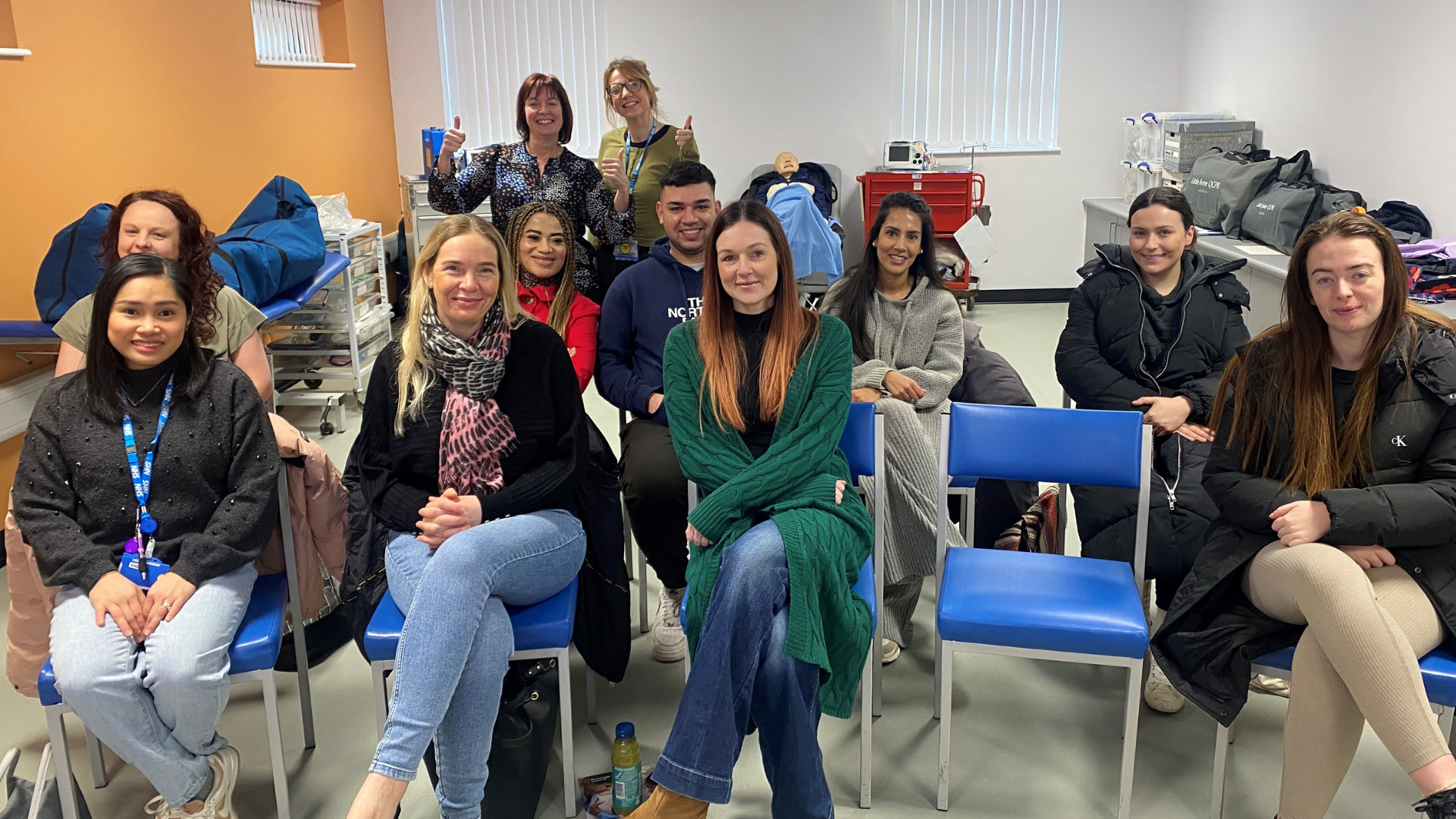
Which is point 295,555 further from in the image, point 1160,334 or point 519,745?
point 1160,334

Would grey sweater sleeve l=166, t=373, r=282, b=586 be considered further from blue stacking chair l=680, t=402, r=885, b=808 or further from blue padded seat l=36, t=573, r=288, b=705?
blue stacking chair l=680, t=402, r=885, b=808

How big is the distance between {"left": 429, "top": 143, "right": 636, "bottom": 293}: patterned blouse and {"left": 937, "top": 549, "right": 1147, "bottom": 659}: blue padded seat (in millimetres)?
1855

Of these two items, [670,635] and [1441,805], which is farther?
[670,635]

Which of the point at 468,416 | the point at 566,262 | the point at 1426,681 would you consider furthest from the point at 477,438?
the point at 1426,681

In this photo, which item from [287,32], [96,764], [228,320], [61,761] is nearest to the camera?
[61,761]

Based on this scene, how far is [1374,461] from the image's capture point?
206 centimetres

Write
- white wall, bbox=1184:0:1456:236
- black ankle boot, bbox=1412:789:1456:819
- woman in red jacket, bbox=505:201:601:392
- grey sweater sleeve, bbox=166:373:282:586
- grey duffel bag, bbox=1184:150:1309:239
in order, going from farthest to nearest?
grey duffel bag, bbox=1184:150:1309:239 < white wall, bbox=1184:0:1456:236 < woman in red jacket, bbox=505:201:601:392 < grey sweater sleeve, bbox=166:373:282:586 < black ankle boot, bbox=1412:789:1456:819

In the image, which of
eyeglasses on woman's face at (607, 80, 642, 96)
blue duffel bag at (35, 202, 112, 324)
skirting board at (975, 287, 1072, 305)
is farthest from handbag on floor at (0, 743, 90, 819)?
skirting board at (975, 287, 1072, 305)

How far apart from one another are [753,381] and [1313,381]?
1.11 m

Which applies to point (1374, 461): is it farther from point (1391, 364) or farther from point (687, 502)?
point (687, 502)

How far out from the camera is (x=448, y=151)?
357cm

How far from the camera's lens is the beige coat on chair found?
2107 millimetres

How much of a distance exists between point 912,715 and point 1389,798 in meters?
0.97

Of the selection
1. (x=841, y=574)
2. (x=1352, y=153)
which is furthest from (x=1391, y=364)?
(x=1352, y=153)
